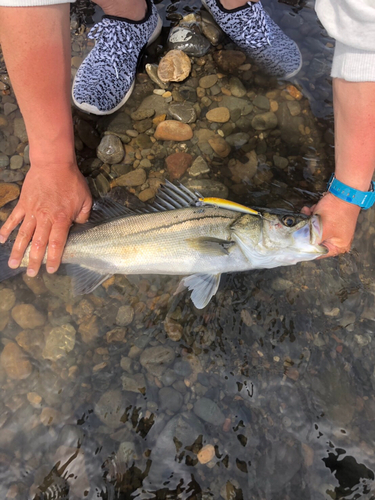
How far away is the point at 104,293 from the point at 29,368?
873mm

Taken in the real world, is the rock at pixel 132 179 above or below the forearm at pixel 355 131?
below

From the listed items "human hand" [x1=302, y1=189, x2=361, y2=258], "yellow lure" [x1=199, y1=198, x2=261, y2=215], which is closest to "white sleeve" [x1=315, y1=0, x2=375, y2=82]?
"human hand" [x1=302, y1=189, x2=361, y2=258]

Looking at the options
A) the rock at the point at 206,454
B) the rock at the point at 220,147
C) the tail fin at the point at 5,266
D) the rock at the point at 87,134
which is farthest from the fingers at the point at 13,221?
the rock at the point at 206,454

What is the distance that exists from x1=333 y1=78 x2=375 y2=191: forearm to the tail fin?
2762 mm

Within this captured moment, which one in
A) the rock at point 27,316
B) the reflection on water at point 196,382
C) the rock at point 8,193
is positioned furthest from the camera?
the rock at point 8,193

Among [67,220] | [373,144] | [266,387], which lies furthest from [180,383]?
[373,144]

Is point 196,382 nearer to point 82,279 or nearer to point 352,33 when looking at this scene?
point 82,279

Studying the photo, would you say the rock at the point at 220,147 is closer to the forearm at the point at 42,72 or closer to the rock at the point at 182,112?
the rock at the point at 182,112

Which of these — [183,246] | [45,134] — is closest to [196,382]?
[183,246]

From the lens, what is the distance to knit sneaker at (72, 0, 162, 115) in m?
3.66

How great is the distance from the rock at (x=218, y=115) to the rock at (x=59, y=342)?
2.60m

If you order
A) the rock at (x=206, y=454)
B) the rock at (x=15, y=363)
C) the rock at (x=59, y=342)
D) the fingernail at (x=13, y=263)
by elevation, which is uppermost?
the fingernail at (x=13, y=263)

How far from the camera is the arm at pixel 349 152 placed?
2359mm

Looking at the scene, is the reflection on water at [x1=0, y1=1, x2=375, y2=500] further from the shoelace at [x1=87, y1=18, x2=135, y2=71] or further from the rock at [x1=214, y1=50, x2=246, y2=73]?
the rock at [x1=214, y1=50, x2=246, y2=73]
